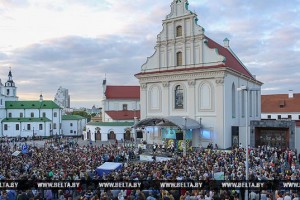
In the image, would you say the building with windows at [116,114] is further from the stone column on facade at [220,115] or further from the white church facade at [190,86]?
the stone column on facade at [220,115]

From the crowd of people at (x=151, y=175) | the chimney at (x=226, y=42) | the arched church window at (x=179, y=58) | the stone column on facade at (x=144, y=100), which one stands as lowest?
the crowd of people at (x=151, y=175)

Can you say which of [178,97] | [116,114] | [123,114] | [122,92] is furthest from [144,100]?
[122,92]

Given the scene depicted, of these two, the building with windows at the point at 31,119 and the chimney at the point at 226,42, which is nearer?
the chimney at the point at 226,42

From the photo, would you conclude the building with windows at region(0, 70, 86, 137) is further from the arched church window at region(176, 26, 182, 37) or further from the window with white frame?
the arched church window at region(176, 26, 182, 37)

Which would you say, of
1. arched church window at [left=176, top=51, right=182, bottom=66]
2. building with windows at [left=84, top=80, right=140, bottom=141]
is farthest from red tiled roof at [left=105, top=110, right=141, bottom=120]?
arched church window at [left=176, top=51, right=182, bottom=66]

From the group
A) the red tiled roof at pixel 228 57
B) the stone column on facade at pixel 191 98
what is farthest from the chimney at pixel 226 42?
the stone column on facade at pixel 191 98

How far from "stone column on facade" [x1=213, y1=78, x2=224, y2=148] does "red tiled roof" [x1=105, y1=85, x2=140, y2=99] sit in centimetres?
3883

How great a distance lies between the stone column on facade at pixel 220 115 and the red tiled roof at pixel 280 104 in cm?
3167

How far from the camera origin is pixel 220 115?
36.2 meters

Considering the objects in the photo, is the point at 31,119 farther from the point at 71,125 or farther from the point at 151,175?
the point at 151,175

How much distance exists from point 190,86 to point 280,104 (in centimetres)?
3389

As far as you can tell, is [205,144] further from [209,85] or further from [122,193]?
[122,193]

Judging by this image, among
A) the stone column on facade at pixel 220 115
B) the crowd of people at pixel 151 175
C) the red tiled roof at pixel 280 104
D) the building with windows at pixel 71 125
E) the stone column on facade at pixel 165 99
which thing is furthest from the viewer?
the building with windows at pixel 71 125

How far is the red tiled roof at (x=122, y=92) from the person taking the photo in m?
73.2
